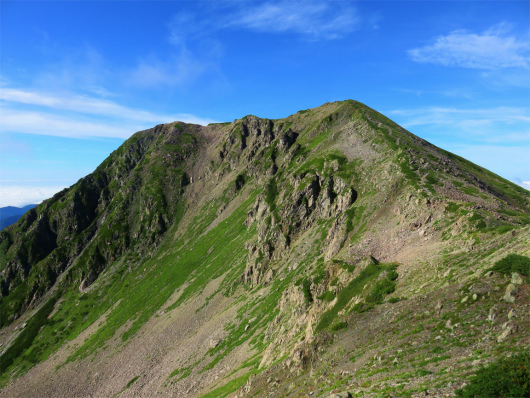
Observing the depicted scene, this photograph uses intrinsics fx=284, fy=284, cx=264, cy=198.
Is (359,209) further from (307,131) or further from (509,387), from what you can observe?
(307,131)

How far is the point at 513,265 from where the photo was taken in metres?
29.2

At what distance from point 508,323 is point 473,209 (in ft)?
133

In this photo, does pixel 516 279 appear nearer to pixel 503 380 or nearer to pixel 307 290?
pixel 503 380

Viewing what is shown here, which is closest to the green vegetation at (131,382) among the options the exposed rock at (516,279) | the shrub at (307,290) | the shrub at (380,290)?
the shrub at (307,290)

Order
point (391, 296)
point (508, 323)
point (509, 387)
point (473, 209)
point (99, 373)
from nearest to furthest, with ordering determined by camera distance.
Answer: point (509, 387), point (508, 323), point (391, 296), point (473, 209), point (99, 373)

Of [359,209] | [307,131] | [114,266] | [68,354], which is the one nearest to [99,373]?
[68,354]

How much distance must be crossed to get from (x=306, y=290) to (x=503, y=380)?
48244mm

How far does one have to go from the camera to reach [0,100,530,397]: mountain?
1144 inches

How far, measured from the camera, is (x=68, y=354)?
133m

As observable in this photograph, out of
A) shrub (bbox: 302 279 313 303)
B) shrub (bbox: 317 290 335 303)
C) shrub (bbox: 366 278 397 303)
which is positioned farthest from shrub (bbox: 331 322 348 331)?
shrub (bbox: 302 279 313 303)

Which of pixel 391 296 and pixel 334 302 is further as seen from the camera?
pixel 334 302

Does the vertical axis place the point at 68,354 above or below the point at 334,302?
below

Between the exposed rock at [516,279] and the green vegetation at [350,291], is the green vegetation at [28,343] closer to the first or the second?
the green vegetation at [350,291]

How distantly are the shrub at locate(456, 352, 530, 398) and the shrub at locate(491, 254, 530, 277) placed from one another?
39.4 ft
